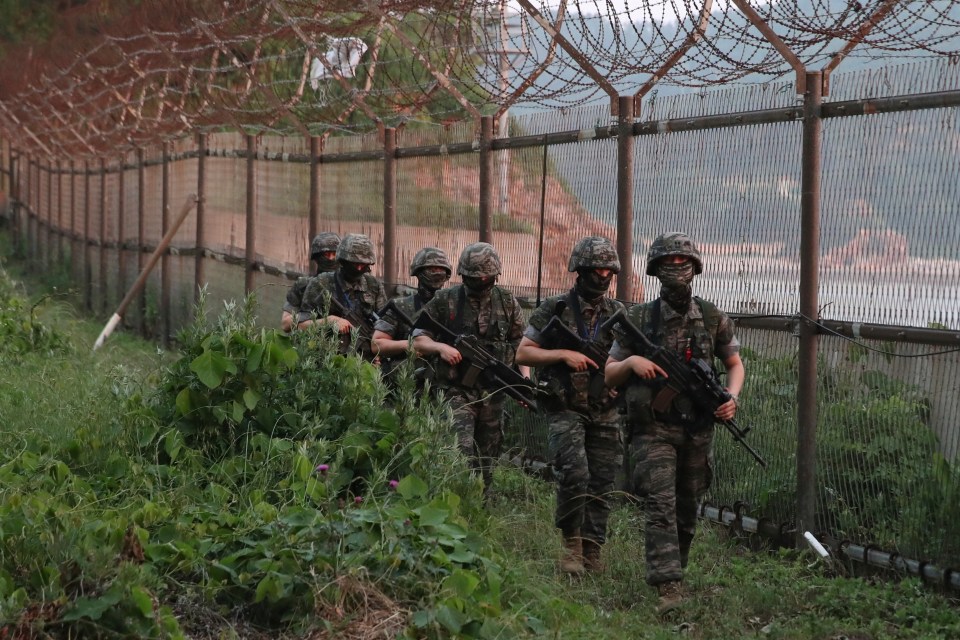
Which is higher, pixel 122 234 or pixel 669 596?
pixel 122 234

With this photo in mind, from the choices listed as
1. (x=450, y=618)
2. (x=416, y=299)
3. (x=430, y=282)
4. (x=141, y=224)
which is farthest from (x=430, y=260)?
(x=141, y=224)

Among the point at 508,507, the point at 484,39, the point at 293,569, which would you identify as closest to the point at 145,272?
the point at 484,39

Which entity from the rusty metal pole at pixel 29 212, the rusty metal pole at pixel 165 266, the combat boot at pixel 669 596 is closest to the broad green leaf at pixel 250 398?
the combat boot at pixel 669 596

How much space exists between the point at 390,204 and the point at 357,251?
189 cm

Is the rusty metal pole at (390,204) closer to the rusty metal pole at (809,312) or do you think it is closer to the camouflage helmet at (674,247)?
the rusty metal pole at (809,312)

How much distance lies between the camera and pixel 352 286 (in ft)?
29.8

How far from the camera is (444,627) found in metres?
4.20

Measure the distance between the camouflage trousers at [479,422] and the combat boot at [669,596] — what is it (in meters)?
1.43

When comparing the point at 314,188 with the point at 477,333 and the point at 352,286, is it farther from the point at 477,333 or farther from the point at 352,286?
the point at 477,333

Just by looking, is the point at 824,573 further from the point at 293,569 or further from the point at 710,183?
the point at 293,569

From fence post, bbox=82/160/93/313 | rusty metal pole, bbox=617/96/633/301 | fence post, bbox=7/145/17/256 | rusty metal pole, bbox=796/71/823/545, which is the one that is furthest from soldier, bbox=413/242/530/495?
fence post, bbox=7/145/17/256

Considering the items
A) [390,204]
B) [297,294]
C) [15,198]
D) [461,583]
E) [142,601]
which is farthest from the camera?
[15,198]

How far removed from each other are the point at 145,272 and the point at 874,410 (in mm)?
11599

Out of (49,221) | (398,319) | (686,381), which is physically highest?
(49,221)
